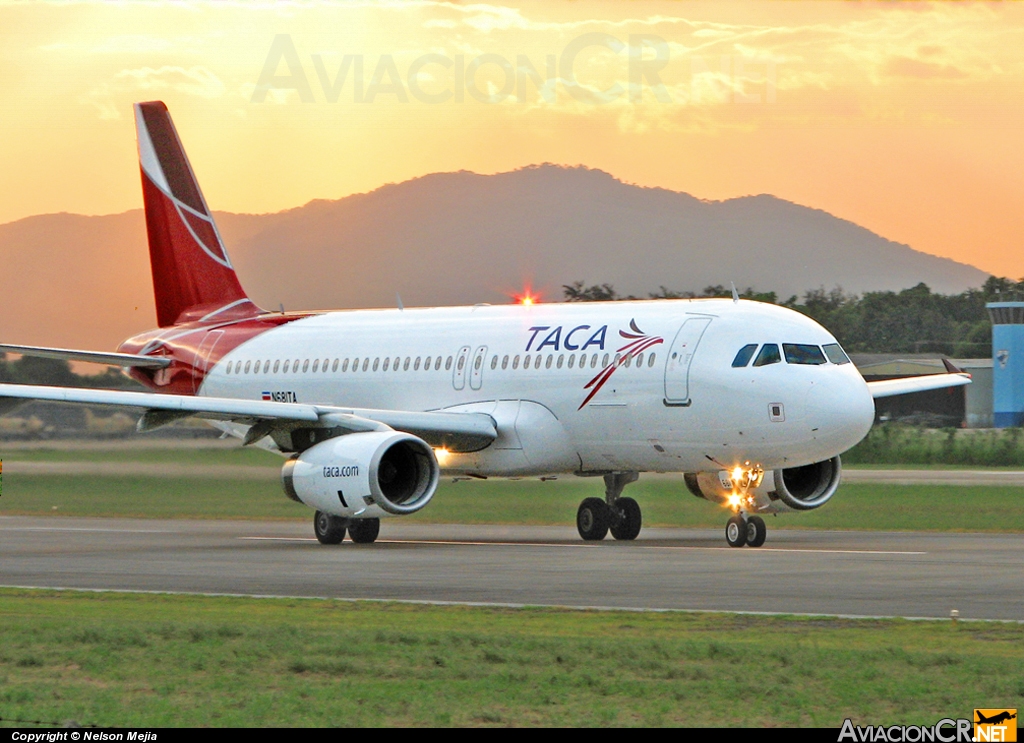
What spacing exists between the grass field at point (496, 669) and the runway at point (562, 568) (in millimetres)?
2000

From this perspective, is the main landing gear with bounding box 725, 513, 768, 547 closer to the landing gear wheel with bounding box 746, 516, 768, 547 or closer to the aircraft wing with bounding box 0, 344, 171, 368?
the landing gear wheel with bounding box 746, 516, 768, 547

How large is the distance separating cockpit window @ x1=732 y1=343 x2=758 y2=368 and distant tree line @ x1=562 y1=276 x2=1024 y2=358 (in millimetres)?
74712

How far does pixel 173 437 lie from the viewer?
42.4 meters

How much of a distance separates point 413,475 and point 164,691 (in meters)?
17.4

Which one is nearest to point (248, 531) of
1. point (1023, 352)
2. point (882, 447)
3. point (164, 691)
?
point (164, 691)

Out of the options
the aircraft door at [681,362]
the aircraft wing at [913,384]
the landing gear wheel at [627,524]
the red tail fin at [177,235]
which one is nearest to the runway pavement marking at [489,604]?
the aircraft door at [681,362]

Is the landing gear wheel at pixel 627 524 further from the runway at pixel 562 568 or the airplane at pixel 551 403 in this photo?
the runway at pixel 562 568

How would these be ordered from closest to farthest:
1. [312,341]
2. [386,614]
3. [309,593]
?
[386,614] < [309,593] < [312,341]

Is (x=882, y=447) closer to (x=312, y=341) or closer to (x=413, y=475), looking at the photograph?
(x=312, y=341)

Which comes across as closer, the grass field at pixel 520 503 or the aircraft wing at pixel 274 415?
the aircraft wing at pixel 274 415

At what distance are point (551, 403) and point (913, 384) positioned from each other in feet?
25.6

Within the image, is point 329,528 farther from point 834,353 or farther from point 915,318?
point 915,318

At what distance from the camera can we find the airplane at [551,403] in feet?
91.6

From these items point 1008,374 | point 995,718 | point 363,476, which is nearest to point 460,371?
point 363,476
